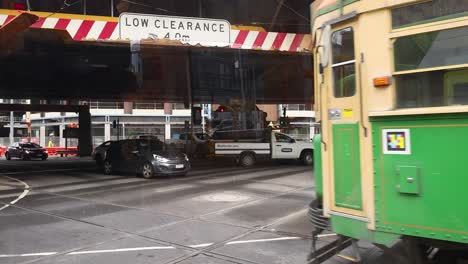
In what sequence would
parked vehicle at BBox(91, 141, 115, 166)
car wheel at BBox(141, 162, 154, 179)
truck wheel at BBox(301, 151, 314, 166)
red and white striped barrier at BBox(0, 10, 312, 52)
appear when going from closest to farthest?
red and white striped barrier at BBox(0, 10, 312, 52), car wheel at BBox(141, 162, 154, 179), parked vehicle at BBox(91, 141, 115, 166), truck wheel at BBox(301, 151, 314, 166)

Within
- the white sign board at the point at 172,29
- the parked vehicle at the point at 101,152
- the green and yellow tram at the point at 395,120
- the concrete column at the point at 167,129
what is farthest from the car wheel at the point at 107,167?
the concrete column at the point at 167,129

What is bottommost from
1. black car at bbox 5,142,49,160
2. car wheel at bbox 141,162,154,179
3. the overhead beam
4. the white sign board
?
car wheel at bbox 141,162,154,179

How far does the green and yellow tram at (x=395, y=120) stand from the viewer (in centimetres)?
320

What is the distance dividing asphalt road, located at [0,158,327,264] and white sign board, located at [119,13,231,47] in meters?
3.71

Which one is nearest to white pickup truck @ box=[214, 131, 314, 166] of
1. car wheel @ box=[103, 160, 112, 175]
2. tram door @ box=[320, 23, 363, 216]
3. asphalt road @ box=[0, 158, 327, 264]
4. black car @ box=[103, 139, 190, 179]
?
black car @ box=[103, 139, 190, 179]

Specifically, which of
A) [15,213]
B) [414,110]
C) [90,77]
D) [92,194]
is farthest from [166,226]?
[90,77]

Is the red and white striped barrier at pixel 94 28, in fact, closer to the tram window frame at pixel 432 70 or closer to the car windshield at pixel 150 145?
the car windshield at pixel 150 145

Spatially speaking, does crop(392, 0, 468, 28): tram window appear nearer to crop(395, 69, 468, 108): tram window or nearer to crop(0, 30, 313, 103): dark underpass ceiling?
crop(395, 69, 468, 108): tram window

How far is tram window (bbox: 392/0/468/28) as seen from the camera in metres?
3.21

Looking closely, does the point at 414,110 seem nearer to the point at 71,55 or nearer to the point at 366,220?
the point at 366,220

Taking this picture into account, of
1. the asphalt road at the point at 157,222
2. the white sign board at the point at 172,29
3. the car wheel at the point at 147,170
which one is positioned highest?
the white sign board at the point at 172,29

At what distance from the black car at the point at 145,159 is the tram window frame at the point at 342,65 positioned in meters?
12.3

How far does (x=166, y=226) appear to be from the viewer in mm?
7871

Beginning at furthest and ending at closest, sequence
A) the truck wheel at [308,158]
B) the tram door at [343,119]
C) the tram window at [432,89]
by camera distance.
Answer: the truck wheel at [308,158] → the tram door at [343,119] → the tram window at [432,89]
